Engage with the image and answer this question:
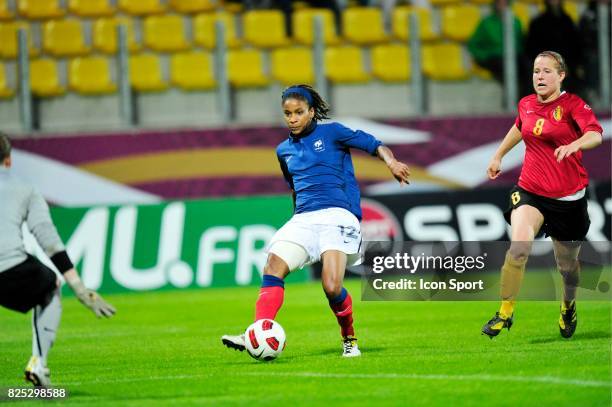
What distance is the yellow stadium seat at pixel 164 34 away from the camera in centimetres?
1941

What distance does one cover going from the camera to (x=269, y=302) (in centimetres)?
907

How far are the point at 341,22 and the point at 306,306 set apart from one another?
6.56m

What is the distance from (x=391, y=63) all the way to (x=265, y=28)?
1.98 m

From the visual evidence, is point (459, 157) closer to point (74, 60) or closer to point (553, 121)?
point (74, 60)

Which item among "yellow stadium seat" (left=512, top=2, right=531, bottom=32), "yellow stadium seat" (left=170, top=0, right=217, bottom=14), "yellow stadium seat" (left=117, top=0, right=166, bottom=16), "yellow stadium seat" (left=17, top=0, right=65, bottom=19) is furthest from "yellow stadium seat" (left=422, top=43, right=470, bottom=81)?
"yellow stadium seat" (left=17, top=0, right=65, bottom=19)

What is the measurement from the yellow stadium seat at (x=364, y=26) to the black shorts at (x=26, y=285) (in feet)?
39.7

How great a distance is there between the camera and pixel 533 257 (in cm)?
1647

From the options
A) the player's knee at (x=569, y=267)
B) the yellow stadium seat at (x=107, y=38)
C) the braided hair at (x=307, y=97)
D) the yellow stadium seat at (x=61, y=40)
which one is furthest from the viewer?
the yellow stadium seat at (x=61, y=40)

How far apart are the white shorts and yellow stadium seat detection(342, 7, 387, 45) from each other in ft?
33.7

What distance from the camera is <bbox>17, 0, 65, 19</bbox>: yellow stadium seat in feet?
64.5

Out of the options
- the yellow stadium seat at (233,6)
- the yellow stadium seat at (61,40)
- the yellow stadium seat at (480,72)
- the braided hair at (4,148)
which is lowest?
the yellow stadium seat at (480,72)

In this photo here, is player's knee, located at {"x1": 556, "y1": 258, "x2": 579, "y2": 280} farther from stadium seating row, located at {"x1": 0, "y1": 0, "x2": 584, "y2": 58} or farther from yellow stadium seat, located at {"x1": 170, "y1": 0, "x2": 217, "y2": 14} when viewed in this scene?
yellow stadium seat, located at {"x1": 170, "y1": 0, "x2": 217, "y2": 14}

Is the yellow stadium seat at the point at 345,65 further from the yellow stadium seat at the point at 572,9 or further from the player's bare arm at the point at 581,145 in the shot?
the player's bare arm at the point at 581,145

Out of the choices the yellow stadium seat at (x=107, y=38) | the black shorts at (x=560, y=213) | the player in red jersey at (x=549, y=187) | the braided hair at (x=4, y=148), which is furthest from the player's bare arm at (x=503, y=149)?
the yellow stadium seat at (x=107, y=38)
